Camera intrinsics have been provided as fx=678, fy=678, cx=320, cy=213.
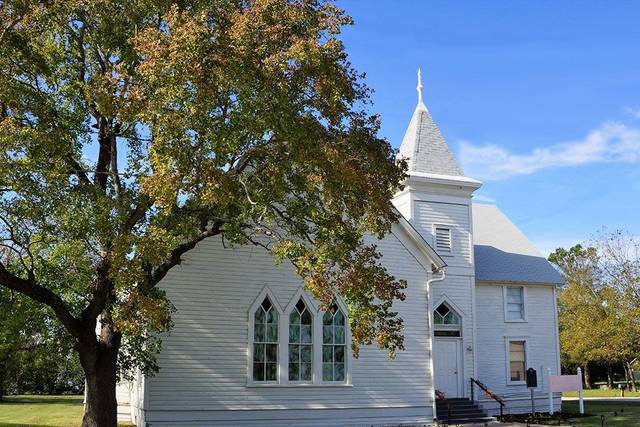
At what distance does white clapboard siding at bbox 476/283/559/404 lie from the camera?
88.9 feet

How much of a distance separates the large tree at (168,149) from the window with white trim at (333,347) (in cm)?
622

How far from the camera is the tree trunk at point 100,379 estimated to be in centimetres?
1611

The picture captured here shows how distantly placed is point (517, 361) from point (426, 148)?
31.3 ft

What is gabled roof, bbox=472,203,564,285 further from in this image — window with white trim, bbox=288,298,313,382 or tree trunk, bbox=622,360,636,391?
tree trunk, bbox=622,360,636,391

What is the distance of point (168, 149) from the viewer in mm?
12852

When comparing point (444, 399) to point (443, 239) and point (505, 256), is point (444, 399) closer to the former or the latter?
point (443, 239)

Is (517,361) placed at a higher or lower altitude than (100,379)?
lower

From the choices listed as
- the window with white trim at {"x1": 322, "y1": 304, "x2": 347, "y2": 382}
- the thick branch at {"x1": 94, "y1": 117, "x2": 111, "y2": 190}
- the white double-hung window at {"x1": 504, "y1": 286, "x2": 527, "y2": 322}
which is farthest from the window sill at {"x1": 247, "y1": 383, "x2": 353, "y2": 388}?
the white double-hung window at {"x1": 504, "y1": 286, "x2": 527, "y2": 322}

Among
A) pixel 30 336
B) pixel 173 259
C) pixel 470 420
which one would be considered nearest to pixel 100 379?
pixel 30 336

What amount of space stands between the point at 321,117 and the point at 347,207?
203 cm

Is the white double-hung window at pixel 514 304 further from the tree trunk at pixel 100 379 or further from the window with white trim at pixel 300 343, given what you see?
the tree trunk at pixel 100 379

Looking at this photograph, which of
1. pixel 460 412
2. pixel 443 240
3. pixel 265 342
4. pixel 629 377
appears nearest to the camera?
pixel 265 342

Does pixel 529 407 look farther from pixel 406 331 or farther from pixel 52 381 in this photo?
pixel 52 381

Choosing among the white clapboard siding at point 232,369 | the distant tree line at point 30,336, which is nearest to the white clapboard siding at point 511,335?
the white clapboard siding at point 232,369
